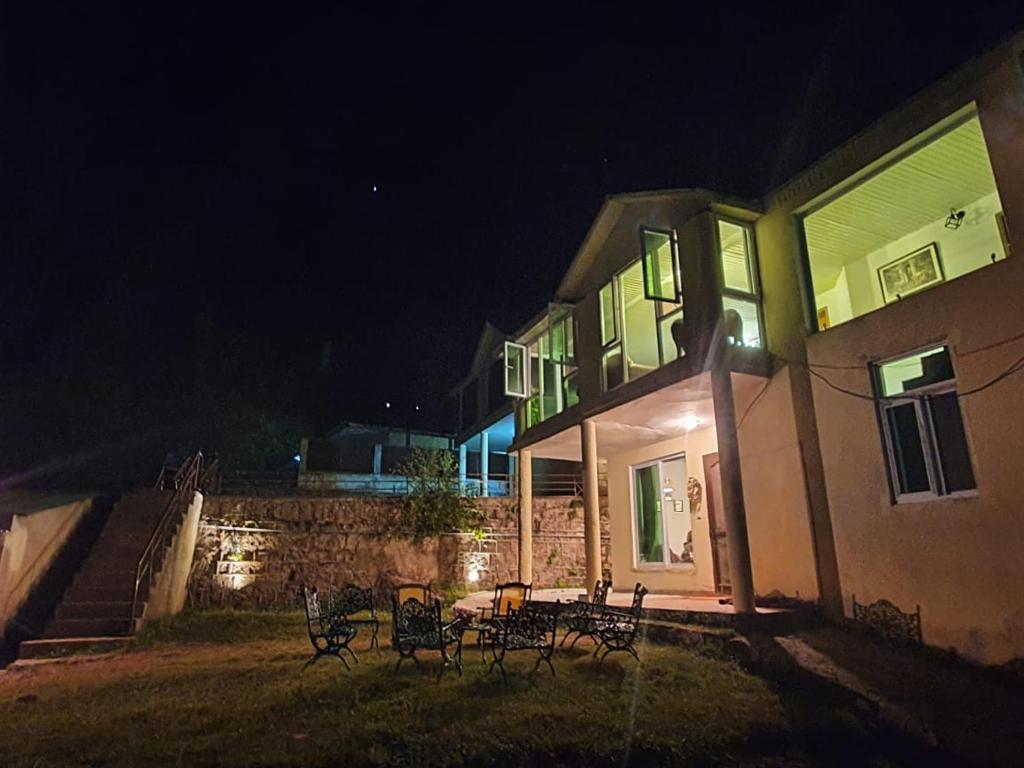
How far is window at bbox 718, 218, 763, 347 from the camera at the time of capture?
26.5 ft

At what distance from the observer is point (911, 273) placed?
8406 mm

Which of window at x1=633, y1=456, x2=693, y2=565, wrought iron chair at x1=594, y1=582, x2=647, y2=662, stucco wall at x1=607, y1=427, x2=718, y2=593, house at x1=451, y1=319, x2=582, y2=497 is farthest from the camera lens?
house at x1=451, y1=319, x2=582, y2=497

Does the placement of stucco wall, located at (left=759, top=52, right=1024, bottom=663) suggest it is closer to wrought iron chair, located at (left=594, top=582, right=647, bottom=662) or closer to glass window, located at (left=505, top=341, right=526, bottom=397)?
wrought iron chair, located at (left=594, top=582, right=647, bottom=662)

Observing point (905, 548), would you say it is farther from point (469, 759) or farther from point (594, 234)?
point (594, 234)

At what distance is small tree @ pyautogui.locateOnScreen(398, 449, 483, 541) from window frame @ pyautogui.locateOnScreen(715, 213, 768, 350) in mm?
8590

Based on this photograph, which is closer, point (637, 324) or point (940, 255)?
point (940, 255)

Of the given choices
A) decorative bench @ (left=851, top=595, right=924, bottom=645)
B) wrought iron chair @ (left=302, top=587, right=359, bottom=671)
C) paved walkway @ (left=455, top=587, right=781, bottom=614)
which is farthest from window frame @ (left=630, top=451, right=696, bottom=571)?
wrought iron chair @ (left=302, top=587, right=359, bottom=671)

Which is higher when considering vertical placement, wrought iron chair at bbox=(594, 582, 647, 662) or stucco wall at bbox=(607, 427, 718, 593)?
stucco wall at bbox=(607, 427, 718, 593)

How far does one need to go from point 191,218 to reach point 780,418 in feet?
48.0

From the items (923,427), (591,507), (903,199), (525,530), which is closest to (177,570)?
(525,530)

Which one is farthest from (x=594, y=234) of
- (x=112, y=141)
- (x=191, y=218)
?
(x=191, y=218)

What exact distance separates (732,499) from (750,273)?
11.8 ft

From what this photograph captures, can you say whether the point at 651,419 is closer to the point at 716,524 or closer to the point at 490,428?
the point at 716,524

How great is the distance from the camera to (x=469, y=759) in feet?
12.6
